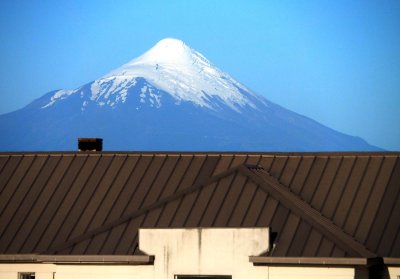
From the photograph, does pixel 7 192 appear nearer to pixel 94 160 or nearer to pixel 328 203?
pixel 94 160

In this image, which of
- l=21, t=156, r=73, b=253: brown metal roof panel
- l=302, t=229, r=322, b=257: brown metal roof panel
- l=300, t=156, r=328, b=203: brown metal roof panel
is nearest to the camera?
l=302, t=229, r=322, b=257: brown metal roof panel

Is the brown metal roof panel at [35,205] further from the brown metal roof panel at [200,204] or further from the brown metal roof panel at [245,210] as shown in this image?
the brown metal roof panel at [245,210]

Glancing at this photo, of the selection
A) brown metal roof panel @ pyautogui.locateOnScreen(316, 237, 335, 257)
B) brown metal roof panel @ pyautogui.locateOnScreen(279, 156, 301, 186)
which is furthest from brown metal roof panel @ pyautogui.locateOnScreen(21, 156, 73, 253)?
brown metal roof panel @ pyautogui.locateOnScreen(316, 237, 335, 257)

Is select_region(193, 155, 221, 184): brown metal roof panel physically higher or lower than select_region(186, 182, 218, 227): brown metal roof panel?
higher

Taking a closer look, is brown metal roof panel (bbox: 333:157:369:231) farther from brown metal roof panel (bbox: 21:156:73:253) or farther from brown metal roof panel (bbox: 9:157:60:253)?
brown metal roof panel (bbox: 9:157:60:253)

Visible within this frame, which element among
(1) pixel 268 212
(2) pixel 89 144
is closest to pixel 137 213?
(1) pixel 268 212

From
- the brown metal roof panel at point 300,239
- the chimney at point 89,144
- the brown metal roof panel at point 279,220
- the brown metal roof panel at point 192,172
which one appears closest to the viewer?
the brown metal roof panel at point 300,239

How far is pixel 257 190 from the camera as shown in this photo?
3422cm

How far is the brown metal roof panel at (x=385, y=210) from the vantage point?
34.1 metres

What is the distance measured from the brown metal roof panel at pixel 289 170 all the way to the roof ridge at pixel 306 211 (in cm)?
31

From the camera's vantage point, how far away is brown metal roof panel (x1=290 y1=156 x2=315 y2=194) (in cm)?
3697

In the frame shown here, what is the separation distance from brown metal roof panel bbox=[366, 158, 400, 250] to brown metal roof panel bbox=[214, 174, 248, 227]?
3.97 metres

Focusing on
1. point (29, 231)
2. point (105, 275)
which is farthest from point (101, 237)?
point (29, 231)

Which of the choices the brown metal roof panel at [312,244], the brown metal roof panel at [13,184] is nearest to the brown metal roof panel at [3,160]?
the brown metal roof panel at [13,184]
